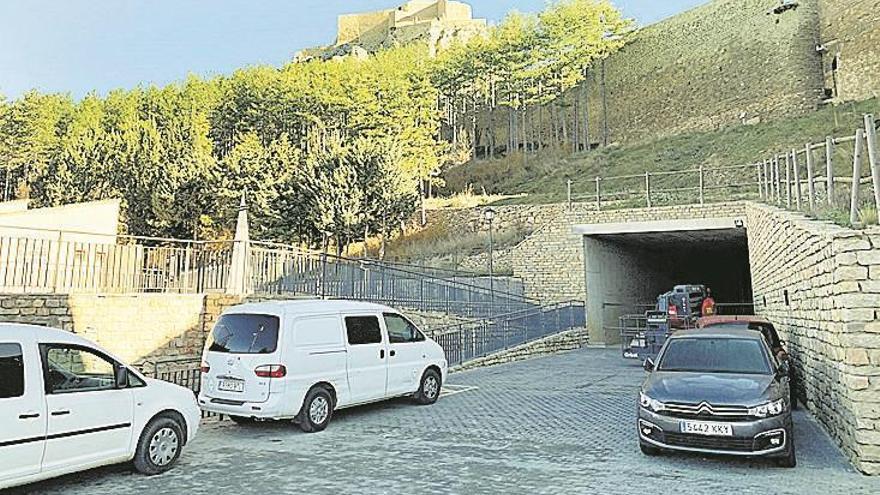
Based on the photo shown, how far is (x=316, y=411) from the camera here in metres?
8.29

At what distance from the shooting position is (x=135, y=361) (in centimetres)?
1384

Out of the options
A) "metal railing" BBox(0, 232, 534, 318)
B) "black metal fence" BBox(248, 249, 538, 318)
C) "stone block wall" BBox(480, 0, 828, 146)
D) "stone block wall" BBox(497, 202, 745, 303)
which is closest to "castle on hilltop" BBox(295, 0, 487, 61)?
"stone block wall" BBox(480, 0, 828, 146)

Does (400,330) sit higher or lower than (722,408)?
higher

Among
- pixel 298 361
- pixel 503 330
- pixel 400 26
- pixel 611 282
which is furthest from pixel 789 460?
pixel 400 26

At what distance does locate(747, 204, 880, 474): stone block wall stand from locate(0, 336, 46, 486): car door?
24.6 feet

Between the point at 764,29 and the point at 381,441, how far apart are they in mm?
46318

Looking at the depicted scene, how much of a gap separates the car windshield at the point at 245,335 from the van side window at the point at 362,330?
1241 mm

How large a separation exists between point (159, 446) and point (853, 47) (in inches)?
1721

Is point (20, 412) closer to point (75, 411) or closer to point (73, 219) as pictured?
point (75, 411)

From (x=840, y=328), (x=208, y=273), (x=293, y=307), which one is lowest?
(x=840, y=328)

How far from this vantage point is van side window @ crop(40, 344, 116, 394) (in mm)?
5477

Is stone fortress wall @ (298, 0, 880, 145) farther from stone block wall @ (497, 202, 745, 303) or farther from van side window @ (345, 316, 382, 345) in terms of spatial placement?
van side window @ (345, 316, 382, 345)

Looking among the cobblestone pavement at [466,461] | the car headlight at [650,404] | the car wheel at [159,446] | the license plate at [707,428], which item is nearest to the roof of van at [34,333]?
the car wheel at [159,446]

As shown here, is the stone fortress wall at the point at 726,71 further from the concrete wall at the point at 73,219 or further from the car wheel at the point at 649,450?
the car wheel at the point at 649,450
